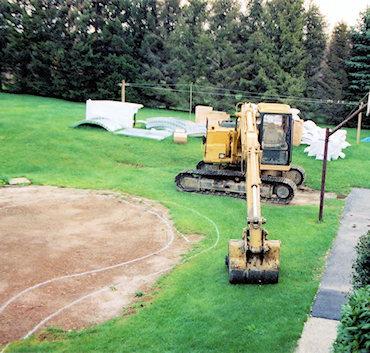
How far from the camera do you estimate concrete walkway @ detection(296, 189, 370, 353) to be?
652cm

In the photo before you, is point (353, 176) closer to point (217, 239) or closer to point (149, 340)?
point (217, 239)

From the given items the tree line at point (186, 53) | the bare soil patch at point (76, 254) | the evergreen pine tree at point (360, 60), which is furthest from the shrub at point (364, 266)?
the evergreen pine tree at point (360, 60)

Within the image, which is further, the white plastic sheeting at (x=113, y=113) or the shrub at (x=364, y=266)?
the white plastic sheeting at (x=113, y=113)

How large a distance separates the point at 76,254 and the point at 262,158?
25.3 ft

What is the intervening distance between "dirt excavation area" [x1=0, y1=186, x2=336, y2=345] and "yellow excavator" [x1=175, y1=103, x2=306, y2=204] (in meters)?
2.32

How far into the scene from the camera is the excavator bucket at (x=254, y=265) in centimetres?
816

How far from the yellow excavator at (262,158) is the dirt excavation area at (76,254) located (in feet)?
7.62

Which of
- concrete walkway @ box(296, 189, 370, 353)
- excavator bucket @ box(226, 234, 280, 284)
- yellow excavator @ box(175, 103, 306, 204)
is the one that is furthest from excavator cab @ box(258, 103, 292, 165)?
excavator bucket @ box(226, 234, 280, 284)

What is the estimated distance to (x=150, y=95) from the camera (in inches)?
1597

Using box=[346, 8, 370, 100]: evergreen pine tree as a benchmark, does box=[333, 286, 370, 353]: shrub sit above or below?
below

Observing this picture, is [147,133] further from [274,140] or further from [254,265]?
[254,265]

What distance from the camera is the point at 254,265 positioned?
324 inches

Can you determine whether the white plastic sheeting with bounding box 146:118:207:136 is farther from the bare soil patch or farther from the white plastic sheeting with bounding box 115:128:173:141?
the bare soil patch

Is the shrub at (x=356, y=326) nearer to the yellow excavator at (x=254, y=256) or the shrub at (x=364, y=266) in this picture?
the shrub at (x=364, y=266)
